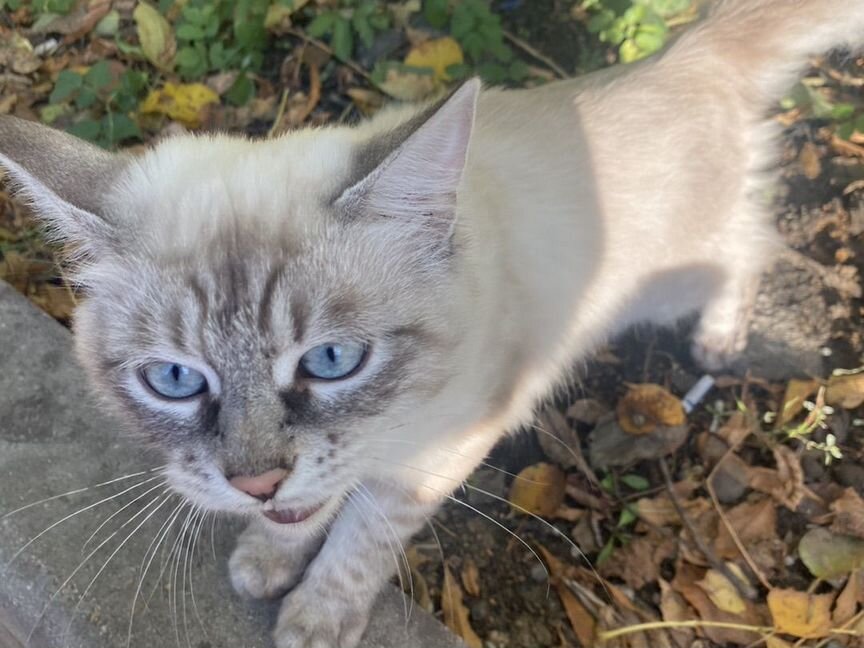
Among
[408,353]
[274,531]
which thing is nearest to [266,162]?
[408,353]

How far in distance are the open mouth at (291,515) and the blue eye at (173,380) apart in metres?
0.30

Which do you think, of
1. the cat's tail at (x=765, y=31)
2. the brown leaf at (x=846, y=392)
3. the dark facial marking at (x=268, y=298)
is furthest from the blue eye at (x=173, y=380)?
the brown leaf at (x=846, y=392)

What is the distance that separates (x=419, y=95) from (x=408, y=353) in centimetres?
178

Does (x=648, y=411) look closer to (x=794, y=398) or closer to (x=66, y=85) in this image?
(x=794, y=398)

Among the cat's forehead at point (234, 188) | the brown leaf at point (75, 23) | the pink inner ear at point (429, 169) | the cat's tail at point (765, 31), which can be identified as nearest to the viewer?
the pink inner ear at point (429, 169)

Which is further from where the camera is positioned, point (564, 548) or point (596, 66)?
point (596, 66)

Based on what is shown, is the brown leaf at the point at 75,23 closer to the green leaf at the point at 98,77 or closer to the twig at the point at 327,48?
the green leaf at the point at 98,77

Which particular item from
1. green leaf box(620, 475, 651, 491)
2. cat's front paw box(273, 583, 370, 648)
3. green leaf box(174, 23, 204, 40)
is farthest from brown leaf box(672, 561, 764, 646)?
green leaf box(174, 23, 204, 40)

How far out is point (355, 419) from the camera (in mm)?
1442

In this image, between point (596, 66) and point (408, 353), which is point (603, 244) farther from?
point (596, 66)

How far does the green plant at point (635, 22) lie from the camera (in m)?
2.98

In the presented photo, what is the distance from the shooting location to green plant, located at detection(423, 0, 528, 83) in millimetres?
2926

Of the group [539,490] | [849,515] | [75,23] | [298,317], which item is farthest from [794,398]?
[75,23]

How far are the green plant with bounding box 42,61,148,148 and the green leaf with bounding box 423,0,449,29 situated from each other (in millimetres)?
1118
